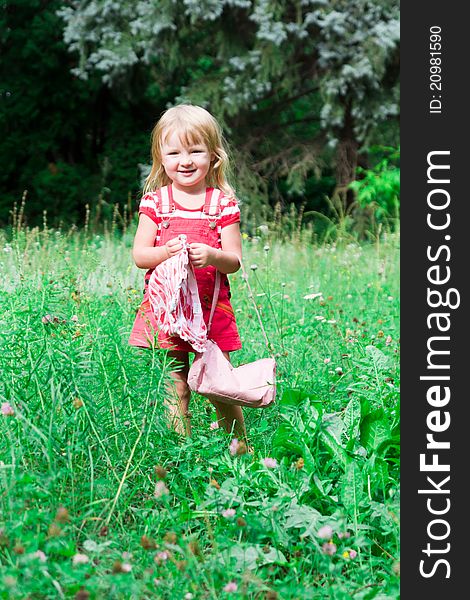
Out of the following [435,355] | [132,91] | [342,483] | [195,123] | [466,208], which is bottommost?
[342,483]

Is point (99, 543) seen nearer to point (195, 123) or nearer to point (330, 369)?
point (195, 123)

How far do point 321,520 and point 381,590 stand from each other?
0.31 m

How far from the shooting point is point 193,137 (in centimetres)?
323

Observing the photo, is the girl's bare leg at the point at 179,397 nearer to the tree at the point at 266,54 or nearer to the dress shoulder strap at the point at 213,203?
the dress shoulder strap at the point at 213,203

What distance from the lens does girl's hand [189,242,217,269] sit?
3000 millimetres

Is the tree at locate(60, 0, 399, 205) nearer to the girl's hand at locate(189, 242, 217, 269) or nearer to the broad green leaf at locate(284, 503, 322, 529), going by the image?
the girl's hand at locate(189, 242, 217, 269)

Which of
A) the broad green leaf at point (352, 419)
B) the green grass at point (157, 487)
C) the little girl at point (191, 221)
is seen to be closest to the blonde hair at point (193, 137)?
the little girl at point (191, 221)

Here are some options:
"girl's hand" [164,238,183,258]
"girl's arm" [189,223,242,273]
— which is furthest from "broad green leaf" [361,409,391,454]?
"girl's hand" [164,238,183,258]

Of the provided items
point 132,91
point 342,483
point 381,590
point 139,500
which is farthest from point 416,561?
point 132,91

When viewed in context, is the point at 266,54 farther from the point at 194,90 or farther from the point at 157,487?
the point at 157,487

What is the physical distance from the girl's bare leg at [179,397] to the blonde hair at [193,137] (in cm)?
70

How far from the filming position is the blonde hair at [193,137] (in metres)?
3.23

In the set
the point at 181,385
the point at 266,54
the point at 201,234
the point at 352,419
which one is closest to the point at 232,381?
the point at 181,385

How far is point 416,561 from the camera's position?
92.5 inches
